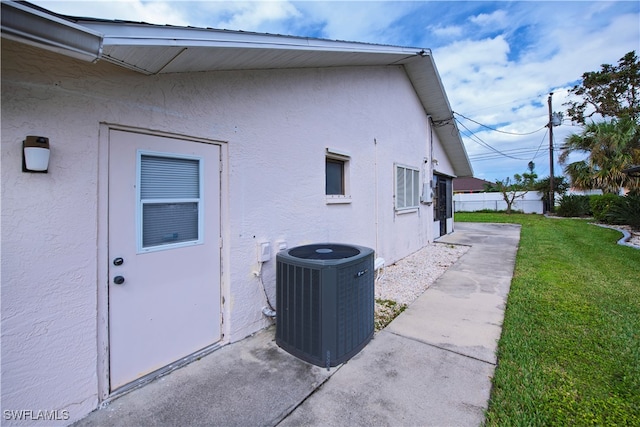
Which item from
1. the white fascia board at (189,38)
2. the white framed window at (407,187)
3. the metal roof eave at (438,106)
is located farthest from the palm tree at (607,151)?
the white fascia board at (189,38)

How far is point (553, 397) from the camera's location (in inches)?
90.2

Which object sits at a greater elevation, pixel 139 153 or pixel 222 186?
pixel 139 153

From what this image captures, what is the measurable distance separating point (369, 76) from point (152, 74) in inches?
188

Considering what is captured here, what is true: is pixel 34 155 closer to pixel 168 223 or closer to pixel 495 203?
pixel 168 223

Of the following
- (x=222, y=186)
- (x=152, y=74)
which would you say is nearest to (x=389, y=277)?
(x=222, y=186)

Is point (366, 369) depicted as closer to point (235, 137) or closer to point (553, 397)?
point (553, 397)

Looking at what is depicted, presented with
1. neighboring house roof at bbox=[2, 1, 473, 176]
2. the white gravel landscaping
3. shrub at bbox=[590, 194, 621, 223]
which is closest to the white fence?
shrub at bbox=[590, 194, 621, 223]

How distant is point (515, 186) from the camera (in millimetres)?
23719

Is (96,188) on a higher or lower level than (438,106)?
lower

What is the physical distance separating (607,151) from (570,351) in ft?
62.1

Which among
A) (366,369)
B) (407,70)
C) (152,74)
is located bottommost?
(366,369)

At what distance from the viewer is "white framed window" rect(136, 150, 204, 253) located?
8.20 ft

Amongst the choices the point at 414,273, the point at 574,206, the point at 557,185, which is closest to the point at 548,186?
the point at 557,185

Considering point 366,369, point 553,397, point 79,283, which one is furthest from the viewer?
point 366,369
